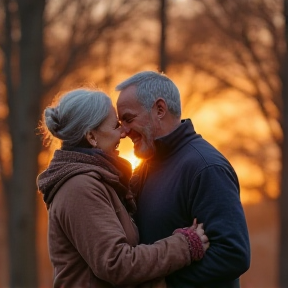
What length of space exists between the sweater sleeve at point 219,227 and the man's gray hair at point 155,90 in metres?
0.48

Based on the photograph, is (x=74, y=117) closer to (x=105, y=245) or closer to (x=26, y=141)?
(x=105, y=245)

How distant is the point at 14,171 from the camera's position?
1311 centimetres

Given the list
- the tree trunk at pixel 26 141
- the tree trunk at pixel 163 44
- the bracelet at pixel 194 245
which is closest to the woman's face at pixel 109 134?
the bracelet at pixel 194 245

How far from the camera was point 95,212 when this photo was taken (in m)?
3.65

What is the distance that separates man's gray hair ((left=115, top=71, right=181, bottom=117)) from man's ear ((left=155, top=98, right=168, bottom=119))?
16 millimetres

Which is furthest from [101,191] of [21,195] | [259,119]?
[259,119]

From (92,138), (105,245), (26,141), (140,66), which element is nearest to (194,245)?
(105,245)

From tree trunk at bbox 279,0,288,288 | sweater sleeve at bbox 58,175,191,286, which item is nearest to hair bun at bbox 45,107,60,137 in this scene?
sweater sleeve at bbox 58,175,191,286

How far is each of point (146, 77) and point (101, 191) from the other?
0.77 meters

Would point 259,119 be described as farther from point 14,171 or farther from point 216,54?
point 14,171

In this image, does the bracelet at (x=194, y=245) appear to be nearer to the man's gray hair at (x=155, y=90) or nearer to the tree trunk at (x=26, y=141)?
the man's gray hair at (x=155, y=90)

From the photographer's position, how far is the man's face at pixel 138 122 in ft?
13.6

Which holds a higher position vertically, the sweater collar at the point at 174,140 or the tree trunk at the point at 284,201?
the sweater collar at the point at 174,140

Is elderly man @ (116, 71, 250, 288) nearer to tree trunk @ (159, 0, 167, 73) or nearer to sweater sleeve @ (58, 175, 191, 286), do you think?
sweater sleeve @ (58, 175, 191, 286)
